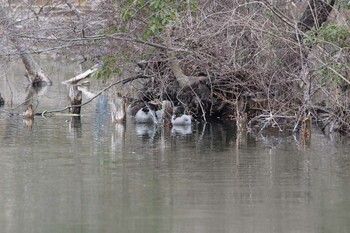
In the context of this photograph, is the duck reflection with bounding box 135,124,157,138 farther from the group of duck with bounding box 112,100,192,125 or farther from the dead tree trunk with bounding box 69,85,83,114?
the dead tree trunk with bounding box 69,85,83,114

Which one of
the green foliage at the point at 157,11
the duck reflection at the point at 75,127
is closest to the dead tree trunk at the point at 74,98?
the duck reflection at the point at 75,127

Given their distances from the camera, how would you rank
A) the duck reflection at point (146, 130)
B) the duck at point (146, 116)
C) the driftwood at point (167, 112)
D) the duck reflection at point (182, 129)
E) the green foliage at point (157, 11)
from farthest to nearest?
1. the duck at point (146, 116)
2. the driftwood at point (167, 112)
3. the duck reflection at point (182, 129)
4. the duck reflection at point (146, 130)
5. the green foliage at point (157, 11)

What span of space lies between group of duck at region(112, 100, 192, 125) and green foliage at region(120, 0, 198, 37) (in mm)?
2008

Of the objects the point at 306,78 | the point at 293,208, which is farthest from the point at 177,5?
the point at 293,208

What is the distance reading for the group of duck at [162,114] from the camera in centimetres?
1708

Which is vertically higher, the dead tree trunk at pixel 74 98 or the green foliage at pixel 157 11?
the green foliage at pixel 157 11

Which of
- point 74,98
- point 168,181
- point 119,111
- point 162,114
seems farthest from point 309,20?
point 168,181

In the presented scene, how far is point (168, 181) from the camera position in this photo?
1055cm

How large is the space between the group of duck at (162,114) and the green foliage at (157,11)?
2008 mm

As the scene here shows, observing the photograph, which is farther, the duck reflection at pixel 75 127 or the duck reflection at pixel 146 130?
the duck reflection at pixel 146 130

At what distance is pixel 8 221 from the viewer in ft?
27.6

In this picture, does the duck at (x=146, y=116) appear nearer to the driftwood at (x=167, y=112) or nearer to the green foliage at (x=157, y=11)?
the driftwood at (x=167, y=112)

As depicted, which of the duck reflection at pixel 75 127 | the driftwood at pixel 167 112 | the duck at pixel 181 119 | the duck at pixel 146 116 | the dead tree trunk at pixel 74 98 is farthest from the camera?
the dead tree trunk at pixel 74 98

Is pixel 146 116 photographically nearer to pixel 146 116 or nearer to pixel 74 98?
pixel 146 116
